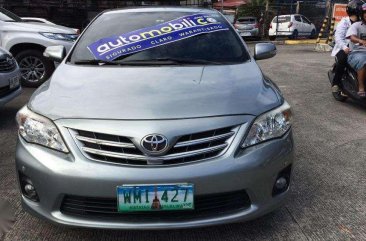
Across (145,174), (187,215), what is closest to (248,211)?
(187,215)

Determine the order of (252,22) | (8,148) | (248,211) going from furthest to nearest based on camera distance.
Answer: (252,22)
(8,148)
(248,211)

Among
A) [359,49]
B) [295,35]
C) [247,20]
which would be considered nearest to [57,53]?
[359,49]

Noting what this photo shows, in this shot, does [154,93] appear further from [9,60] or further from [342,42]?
[342,42]

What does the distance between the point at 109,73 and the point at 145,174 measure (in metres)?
1.14

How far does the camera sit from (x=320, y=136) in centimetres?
519

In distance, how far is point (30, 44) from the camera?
8078 mm

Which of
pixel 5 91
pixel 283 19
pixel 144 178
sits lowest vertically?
pixel 283 19

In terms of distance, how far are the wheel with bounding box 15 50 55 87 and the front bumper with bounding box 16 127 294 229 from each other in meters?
5.67

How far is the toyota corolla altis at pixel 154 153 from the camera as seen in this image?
8.16 ft

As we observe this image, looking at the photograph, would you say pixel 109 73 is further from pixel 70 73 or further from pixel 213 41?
pixel 213 41

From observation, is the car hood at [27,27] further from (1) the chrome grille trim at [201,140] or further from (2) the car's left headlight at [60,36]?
(1) the chrome grille trim at [201,140]

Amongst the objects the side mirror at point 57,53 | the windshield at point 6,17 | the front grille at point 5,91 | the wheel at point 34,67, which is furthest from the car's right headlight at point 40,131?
the windshield at point 6,17

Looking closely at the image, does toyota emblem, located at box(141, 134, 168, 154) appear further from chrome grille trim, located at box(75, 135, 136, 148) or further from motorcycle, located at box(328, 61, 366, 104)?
motorcycle, located at box(328, 61, 366, 104)

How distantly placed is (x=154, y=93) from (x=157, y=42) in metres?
1.03
